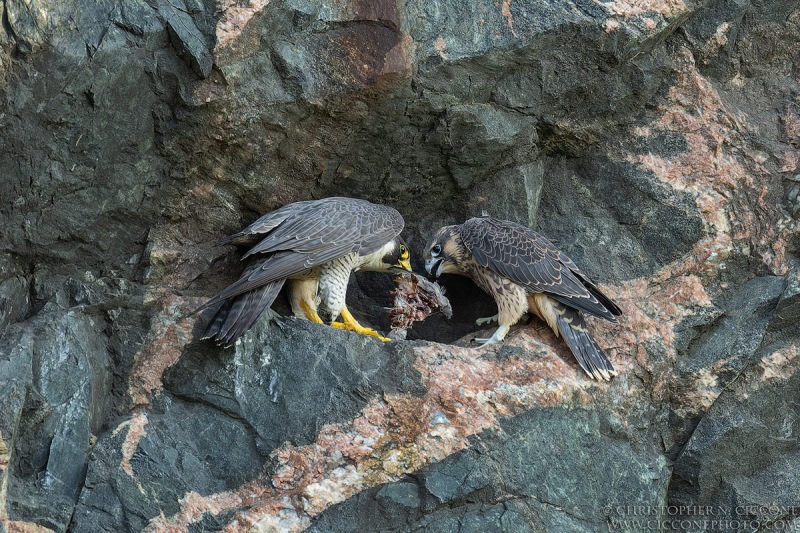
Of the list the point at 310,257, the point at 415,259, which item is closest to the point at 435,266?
the point at 415,259

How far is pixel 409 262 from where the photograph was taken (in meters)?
6.80

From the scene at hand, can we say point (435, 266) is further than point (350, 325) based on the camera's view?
Yes

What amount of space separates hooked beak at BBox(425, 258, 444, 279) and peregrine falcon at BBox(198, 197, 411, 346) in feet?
0.55

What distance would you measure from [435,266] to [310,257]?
1.13m

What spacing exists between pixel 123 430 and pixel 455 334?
98.2 inches

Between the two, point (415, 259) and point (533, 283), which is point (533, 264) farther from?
point (415, 259)

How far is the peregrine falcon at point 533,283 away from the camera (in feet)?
19.9

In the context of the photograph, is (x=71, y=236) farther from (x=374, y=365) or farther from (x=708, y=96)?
(x=708, y=96)

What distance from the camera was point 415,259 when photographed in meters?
7.08

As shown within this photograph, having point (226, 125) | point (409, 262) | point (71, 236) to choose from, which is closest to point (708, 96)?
point (409, 262)

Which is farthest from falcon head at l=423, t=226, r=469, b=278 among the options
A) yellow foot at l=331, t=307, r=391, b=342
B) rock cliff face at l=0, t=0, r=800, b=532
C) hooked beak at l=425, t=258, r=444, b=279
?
yellow foot at l=331, t=307, r=391, b=342

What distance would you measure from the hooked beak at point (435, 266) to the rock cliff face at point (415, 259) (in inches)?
13.9

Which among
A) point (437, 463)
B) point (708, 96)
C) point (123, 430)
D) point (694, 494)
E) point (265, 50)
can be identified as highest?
point (265, 50)

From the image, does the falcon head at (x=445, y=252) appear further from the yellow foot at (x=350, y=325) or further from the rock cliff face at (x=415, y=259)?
the yellow foot at (x=350, y=325)
